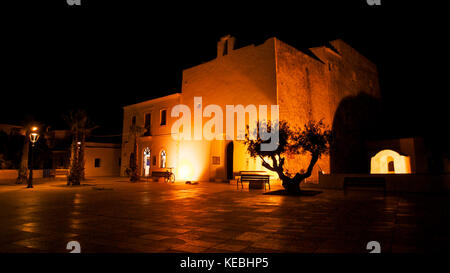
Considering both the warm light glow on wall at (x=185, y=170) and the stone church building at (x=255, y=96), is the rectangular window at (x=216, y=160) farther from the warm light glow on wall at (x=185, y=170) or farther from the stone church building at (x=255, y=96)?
the warm light glow on wall at (x=185, y=170)

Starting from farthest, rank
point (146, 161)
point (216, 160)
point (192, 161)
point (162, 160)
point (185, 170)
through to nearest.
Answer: point (146, 161)
point (162, 160)
point (185, 170)
point (192, 161)
point (216, 160)

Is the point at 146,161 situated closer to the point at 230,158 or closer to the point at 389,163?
the point at 230,158

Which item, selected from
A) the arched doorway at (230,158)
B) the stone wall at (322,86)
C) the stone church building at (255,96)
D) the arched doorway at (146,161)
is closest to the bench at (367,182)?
the stone church building at (255,96)

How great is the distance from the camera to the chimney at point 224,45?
20172mm

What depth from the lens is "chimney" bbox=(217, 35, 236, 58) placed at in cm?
2017

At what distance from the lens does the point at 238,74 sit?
1892cm

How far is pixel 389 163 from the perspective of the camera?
67.8 ft

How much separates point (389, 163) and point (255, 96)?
40.8 ft

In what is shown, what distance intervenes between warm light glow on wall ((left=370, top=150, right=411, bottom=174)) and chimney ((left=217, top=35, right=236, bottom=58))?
14.7 metres

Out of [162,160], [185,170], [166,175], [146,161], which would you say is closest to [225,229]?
[166,175]
